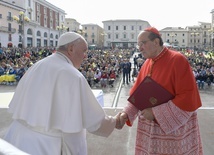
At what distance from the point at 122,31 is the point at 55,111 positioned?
108 m

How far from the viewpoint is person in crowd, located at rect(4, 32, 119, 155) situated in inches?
94.3

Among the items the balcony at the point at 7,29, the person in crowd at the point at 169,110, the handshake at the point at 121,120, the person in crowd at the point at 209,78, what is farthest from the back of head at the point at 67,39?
the balcony at the point at 7,29

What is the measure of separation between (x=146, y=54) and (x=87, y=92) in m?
0.87

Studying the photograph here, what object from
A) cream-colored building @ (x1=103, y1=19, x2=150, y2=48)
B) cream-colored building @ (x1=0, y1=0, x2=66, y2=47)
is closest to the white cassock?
cream-colored building @ (x1=0, y1=0, x2=66, y2=47)

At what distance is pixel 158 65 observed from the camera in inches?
117

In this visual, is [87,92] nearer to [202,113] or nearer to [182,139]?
[182,139]

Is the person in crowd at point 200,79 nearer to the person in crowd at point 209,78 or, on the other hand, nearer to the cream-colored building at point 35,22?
the person in crowd at point 209,78

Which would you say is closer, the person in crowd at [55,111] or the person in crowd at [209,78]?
the person in crowd at [55,111]

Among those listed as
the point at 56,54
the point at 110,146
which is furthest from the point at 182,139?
the point at 110,146

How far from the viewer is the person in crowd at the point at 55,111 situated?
7.86 ft

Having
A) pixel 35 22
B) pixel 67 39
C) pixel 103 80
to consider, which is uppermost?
pixel 35 22

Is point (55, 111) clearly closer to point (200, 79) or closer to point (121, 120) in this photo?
point (121, 120)

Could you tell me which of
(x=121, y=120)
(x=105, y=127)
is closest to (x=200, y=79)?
(x=121, y=120)

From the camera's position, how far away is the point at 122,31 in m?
109
